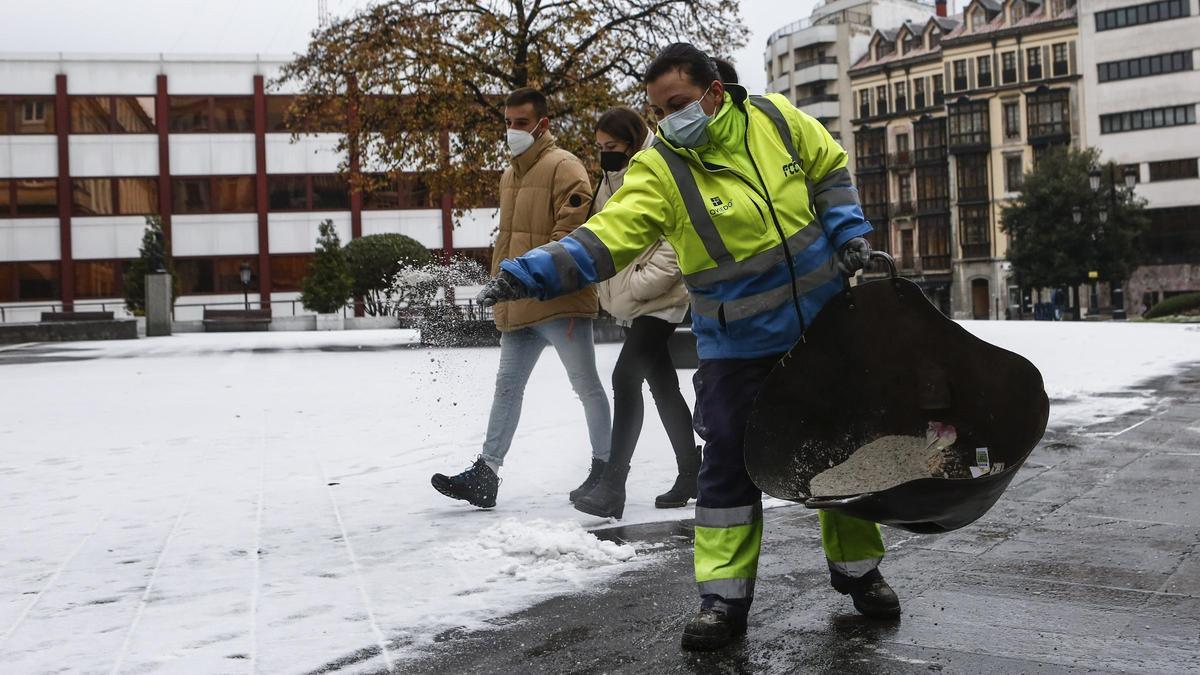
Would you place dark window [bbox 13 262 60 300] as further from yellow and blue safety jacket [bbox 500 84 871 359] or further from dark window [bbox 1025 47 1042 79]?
yellow and blue safety jacket [bbox 500 84 871 359]

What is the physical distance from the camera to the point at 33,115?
171 feet

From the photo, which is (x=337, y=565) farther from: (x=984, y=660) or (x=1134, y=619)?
(x=1134, y=619)

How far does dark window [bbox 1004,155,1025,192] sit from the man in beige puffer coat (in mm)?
67298

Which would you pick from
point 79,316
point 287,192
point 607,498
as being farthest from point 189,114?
point 607,498

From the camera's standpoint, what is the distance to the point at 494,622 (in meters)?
3.59

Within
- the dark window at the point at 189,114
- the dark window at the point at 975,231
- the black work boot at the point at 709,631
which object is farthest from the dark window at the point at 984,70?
the black work boot at the point at 709,631

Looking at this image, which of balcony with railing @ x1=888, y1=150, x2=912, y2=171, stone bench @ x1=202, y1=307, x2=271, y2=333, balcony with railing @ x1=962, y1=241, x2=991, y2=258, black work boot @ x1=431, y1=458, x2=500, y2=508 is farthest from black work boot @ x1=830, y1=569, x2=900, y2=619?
balcony with railing @ x1=888, y1=150, x2=912, y2=171

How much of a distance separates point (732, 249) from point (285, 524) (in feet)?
9.46

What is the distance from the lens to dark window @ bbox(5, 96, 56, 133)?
5188 cm

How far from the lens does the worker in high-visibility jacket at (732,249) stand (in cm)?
336

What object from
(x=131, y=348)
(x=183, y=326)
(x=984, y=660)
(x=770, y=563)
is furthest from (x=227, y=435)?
(x=183, y=326)

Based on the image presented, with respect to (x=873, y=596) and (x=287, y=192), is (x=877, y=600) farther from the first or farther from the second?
(x=287, y=192)

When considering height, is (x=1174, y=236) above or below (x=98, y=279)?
above

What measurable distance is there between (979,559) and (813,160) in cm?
161
